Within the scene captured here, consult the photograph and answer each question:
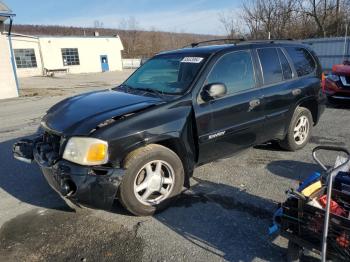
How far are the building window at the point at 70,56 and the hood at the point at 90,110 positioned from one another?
39494mm

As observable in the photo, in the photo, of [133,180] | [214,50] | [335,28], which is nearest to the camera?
[133,180]

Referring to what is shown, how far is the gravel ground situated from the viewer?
123 inches

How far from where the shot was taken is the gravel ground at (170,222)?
3.13 metres

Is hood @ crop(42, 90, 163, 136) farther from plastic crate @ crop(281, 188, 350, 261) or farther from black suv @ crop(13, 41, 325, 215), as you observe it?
plastic crate @ crop(281, 188, 350, 261)

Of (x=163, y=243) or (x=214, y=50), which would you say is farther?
(x=214, y=50)

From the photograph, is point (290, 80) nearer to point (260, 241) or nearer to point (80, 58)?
point (260, 241)

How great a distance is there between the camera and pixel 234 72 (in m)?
4.55

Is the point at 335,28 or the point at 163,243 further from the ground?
the point at 335,28

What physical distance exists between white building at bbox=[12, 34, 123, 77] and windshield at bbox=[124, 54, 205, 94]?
1399 inches

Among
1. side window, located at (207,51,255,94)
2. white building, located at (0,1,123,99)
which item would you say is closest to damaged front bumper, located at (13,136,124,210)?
side window, located at (207,51,255,94)

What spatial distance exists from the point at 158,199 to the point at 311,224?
1727 millimetres

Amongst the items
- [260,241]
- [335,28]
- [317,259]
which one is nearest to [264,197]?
[260,241]

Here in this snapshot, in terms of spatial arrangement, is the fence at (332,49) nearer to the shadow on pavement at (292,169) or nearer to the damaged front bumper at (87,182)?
the shadow on pavement at (292,169)

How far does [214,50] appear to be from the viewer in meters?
4.52
